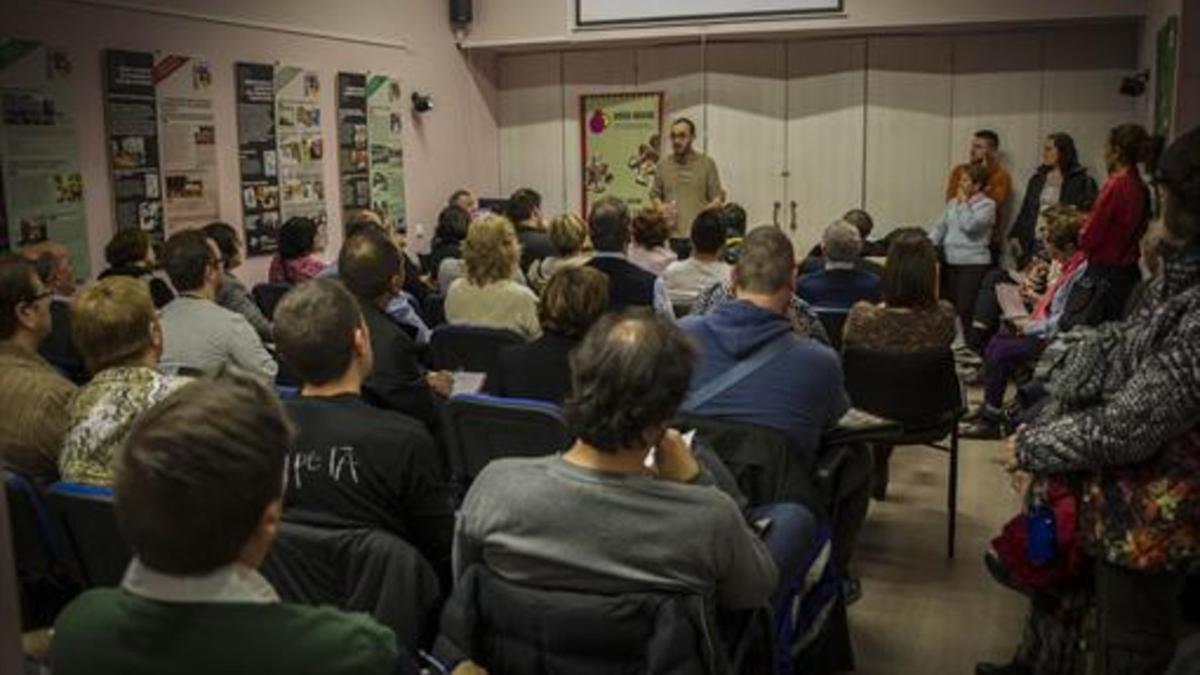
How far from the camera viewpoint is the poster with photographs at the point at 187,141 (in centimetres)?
623

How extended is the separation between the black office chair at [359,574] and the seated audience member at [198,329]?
1.53 m

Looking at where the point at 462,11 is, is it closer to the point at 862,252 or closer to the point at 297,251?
the point at 297,251

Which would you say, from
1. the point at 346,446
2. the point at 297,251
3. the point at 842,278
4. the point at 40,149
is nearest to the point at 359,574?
the point at 346,446

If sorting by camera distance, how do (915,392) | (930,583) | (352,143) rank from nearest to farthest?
(930,583) → (915,392) → (352,143)

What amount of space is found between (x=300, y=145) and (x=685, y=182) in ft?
9.49

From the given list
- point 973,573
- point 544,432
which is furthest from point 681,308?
point 544,432

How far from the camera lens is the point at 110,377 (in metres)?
2.57

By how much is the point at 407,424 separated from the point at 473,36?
7.34 meters

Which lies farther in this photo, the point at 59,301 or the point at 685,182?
the point at 685,182

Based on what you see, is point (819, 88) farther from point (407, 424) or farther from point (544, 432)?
point (407, 424)

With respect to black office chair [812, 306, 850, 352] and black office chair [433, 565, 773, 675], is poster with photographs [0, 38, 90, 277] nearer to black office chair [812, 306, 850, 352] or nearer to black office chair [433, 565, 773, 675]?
black office chair [812, 306, 850, 352]

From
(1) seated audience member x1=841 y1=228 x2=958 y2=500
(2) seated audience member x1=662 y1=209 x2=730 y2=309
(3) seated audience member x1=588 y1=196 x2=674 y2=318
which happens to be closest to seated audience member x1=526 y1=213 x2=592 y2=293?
(3) seated audience member x1=588 y1=196 x2=674 y2=318

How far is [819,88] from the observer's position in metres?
8.61

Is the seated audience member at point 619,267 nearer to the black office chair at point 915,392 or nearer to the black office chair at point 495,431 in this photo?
the black office chair at point 915,392
